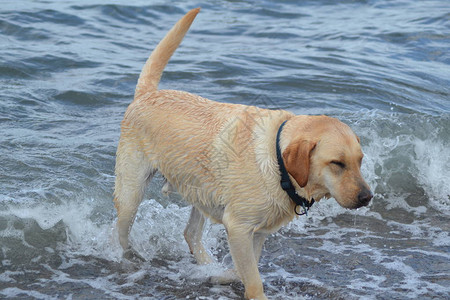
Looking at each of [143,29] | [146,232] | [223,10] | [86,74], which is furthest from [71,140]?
[223,10]

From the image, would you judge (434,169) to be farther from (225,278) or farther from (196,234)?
(225,278)

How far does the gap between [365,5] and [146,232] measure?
451 inches

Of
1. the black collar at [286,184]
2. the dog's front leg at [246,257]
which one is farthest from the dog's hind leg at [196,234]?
the black collar at [286,184]

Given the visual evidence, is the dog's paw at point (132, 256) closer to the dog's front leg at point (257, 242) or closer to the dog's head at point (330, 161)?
the dog's front leg at point (257, 242)

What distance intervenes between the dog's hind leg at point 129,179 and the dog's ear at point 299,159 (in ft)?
4.37

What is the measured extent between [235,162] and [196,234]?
1164 mm

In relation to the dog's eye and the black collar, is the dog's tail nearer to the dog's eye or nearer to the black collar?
the black collar

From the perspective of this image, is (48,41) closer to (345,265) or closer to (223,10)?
(223,10)

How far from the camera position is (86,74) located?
369 inches

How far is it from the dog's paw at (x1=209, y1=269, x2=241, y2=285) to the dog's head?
1238 mm

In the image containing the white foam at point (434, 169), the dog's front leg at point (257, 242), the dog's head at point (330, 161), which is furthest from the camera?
the white foam at point (434, 169)

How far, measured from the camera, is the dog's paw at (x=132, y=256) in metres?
5.10

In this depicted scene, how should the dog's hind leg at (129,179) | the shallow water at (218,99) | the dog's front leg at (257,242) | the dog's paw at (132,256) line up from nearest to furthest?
the dog's front leg at (257,242)
the dog's hind leg at (129,179)
the shallow water at (218,99)
the dog's paw at (132,256)

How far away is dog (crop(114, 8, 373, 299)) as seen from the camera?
12.5 ft
